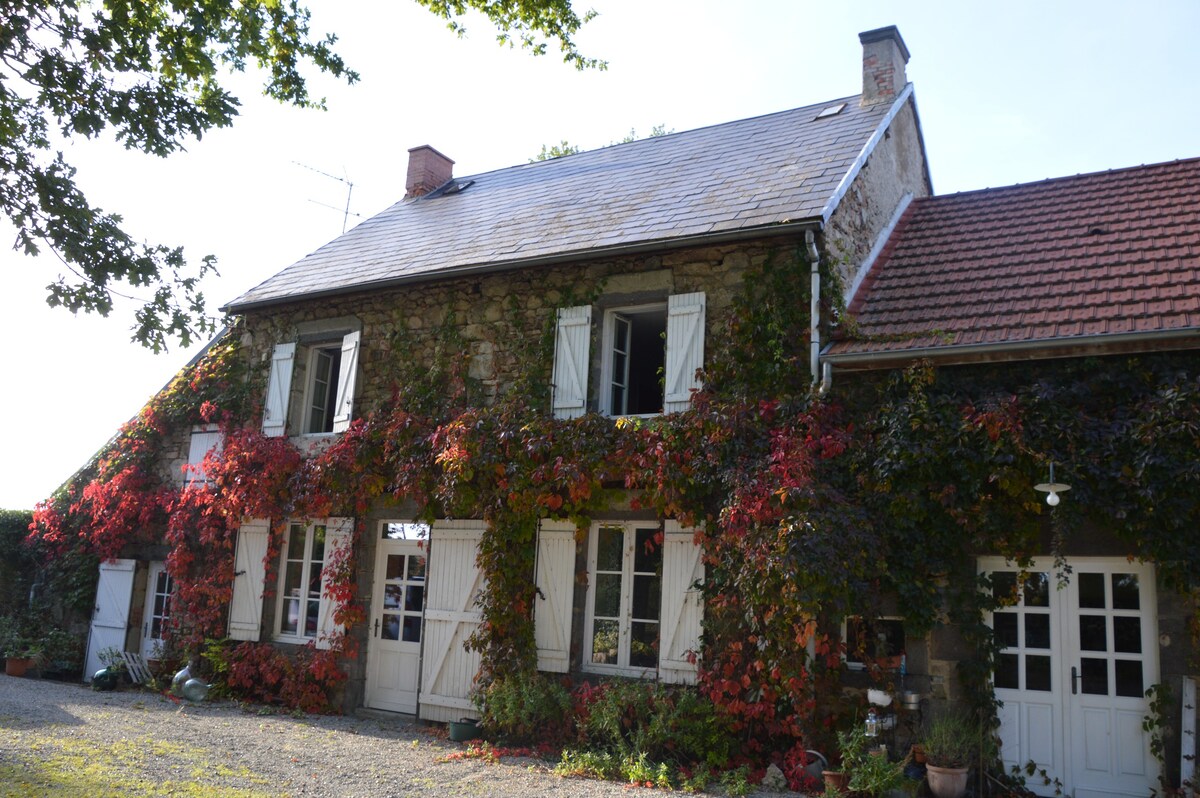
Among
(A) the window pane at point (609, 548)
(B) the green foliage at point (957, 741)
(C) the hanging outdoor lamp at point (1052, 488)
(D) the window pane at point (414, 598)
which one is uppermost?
(C) the hanging outdoor lamp at point (1052, 488)

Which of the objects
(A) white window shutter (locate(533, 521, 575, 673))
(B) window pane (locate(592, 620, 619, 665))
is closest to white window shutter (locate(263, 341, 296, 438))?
(A) white window shutter (locate(533, 521, 575, 673))

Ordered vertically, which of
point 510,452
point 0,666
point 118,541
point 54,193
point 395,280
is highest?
point 395,280

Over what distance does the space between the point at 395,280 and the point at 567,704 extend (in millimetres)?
4840

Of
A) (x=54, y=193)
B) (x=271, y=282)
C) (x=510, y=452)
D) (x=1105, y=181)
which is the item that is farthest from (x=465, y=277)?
(x=1105, y=181)

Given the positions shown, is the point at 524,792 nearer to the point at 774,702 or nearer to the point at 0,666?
the point at 774,702

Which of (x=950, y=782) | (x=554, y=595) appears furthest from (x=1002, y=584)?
(x=554, y=595)

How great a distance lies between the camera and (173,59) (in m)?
6.89

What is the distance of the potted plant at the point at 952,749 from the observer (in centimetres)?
654

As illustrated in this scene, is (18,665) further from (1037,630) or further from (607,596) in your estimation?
(1037,630)

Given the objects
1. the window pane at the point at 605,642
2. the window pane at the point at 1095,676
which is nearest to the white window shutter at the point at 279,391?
the window pane at the point at 605,642

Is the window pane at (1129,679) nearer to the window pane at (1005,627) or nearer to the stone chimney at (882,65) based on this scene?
the window pane at (1005,627)

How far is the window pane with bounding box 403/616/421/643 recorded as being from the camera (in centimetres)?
1007

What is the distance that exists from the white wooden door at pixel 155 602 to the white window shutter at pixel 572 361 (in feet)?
20.2

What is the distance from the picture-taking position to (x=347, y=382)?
1080cm
